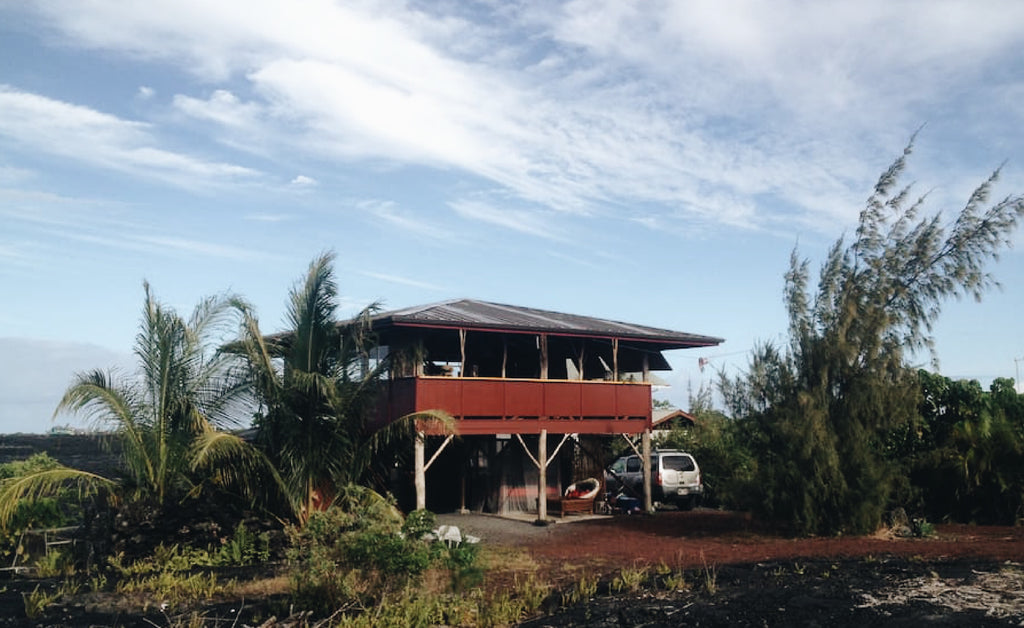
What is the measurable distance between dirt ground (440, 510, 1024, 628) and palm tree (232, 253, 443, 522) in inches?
136

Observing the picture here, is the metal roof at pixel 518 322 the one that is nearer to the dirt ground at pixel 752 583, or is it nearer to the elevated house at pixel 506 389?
the elevated house at pixel 506 389

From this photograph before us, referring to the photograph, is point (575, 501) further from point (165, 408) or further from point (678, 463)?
point (165, 408)

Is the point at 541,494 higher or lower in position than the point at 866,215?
lower

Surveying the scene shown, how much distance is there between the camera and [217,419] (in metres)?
17.3

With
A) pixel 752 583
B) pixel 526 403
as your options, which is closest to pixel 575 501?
pixel 526 403

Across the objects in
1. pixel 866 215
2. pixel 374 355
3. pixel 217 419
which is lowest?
pixel 217 419

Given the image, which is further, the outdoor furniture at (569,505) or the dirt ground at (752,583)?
the outdoor furniture at (569,505)

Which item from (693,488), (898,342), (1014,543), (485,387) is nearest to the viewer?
(1014,543)

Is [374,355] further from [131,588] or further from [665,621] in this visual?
[665,621]

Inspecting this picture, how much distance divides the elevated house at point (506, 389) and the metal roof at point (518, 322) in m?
0.04

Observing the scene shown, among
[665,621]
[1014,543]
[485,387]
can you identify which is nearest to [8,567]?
[485,387]

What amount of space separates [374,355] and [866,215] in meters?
10.9

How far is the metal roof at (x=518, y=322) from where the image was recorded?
19.8 meters

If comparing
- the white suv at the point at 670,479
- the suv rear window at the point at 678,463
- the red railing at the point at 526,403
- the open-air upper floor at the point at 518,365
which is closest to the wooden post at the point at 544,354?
the open-air upper floor at the point at 518,365
